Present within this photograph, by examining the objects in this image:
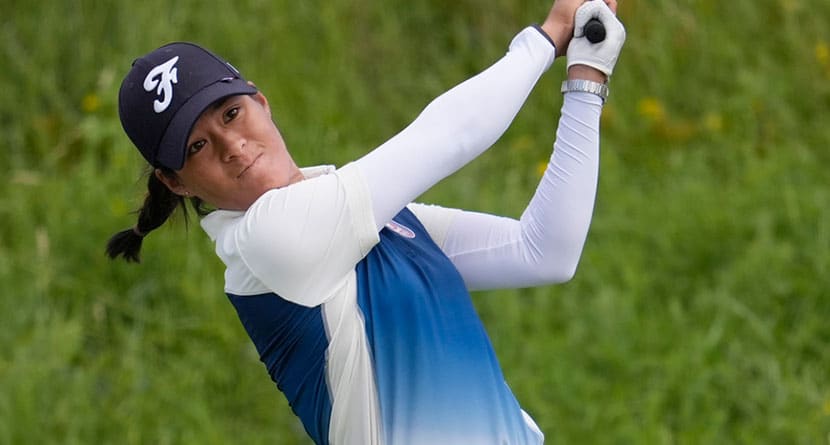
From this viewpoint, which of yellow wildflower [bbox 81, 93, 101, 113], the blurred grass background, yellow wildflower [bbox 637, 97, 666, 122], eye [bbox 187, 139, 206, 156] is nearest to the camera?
eye [bbox 187, 139, 206, 156]

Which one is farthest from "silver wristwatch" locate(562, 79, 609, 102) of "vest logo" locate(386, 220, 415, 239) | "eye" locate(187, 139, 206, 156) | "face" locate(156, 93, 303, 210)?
"eye" locate(187, 139, 206, 156)

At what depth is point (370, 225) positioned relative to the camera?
2.07m

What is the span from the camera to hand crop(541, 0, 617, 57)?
7.21 feet

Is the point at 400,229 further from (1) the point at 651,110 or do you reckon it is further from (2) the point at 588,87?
(1) the point at 651,110

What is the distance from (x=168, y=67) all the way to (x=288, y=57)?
3.72m

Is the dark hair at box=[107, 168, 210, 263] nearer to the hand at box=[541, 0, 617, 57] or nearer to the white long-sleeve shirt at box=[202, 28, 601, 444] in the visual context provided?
the white long-sleeve shirt at box=[202, 28, 601, 444]

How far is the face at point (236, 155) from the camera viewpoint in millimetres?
2162

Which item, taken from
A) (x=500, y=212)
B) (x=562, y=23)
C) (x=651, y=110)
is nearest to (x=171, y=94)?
(x=562, y=23)

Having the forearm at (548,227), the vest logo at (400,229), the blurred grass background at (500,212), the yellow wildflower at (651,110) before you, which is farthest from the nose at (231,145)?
the yellow wildflower at (651,110)

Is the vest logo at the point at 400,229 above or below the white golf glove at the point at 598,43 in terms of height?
below

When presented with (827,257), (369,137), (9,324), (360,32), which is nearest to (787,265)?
(827,257)

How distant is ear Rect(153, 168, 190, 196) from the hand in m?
0.64

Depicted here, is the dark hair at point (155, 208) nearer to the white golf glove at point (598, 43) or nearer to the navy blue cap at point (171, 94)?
the navy blue cap at point (171, 94)

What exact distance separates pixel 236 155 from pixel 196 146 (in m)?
0.07
